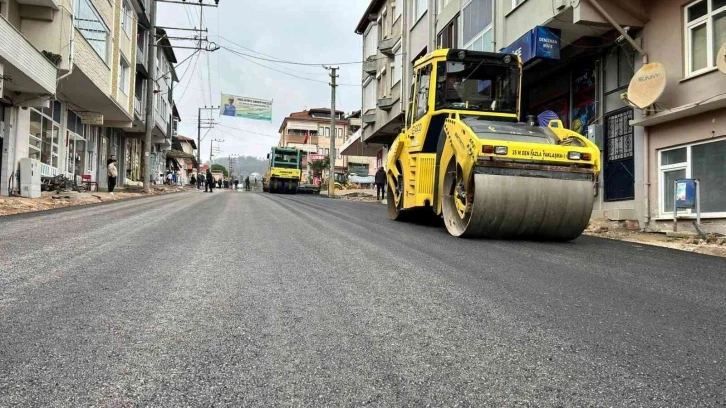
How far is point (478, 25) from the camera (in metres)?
16.8

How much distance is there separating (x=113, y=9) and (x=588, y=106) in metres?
19.7

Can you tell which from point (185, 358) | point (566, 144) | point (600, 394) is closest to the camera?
point (600, 394)

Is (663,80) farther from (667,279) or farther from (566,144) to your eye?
(667,279)

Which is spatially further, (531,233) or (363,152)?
(363,152)

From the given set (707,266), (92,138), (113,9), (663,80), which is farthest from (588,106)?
(92,138)

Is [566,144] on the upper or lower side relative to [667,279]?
upper

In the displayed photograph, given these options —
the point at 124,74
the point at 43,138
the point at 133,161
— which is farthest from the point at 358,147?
the point at 43,138

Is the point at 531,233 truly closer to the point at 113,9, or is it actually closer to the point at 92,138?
the point at 113,9

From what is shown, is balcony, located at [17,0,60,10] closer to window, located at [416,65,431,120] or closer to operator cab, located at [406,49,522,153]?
window, located at [416,65,431,120]

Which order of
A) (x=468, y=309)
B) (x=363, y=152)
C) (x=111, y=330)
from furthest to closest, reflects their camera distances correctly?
(x=363, y=152) < (x=468, y=309) < (x=111, y=330)

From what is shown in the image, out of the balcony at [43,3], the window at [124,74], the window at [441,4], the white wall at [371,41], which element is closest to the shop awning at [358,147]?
the white wall at [371,41]

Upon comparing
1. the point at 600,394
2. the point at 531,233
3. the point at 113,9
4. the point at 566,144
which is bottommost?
the point at 600,394

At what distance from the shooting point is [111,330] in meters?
2.92

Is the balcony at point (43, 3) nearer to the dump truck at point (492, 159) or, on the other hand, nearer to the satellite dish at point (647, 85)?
the dump truck at point (492, 159)
